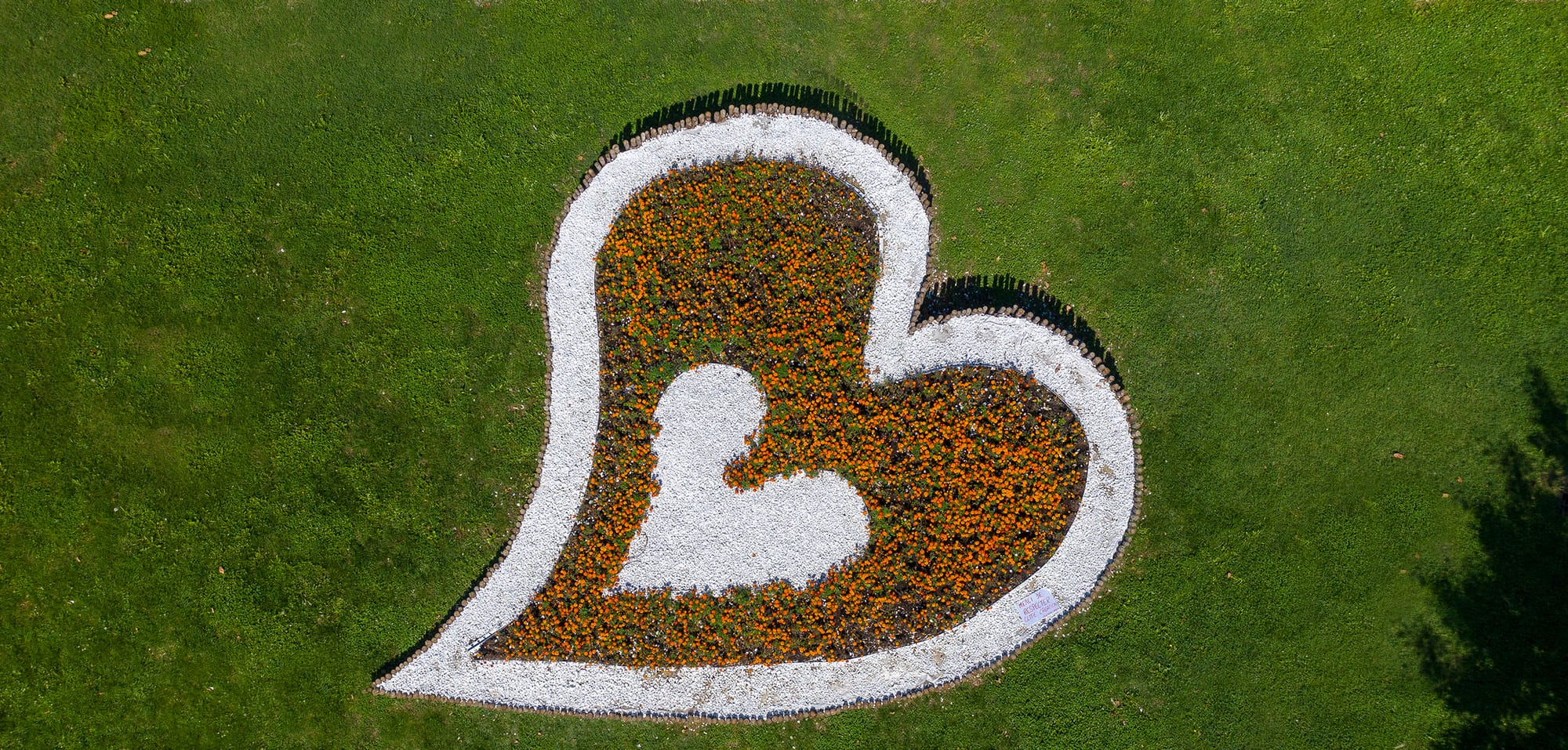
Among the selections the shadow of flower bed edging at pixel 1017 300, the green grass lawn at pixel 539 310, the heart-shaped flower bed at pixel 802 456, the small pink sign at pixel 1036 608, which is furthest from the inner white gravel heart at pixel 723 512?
the shadow of flower bed edging at pixel 1017 300

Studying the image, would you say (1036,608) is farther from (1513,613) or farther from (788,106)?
(788,106)

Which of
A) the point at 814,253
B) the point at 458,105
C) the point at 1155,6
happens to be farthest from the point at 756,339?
the point at 1155,6

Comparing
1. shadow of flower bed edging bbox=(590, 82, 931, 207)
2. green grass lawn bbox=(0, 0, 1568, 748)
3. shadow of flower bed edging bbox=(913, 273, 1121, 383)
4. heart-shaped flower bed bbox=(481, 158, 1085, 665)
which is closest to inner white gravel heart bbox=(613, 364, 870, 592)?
heart-shaped flower bed bbox=(481, 158, 1085, 665)

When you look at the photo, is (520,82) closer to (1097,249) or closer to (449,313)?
(449,313)

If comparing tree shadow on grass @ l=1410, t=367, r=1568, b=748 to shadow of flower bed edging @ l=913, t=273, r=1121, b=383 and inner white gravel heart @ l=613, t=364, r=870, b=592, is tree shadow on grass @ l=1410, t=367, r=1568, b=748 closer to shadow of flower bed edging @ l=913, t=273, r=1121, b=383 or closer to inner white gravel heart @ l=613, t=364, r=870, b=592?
shadow of flower bed edging @ l=913, t=273, r=1121, b=383

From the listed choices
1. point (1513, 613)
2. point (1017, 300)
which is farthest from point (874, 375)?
point (1513, 613)
